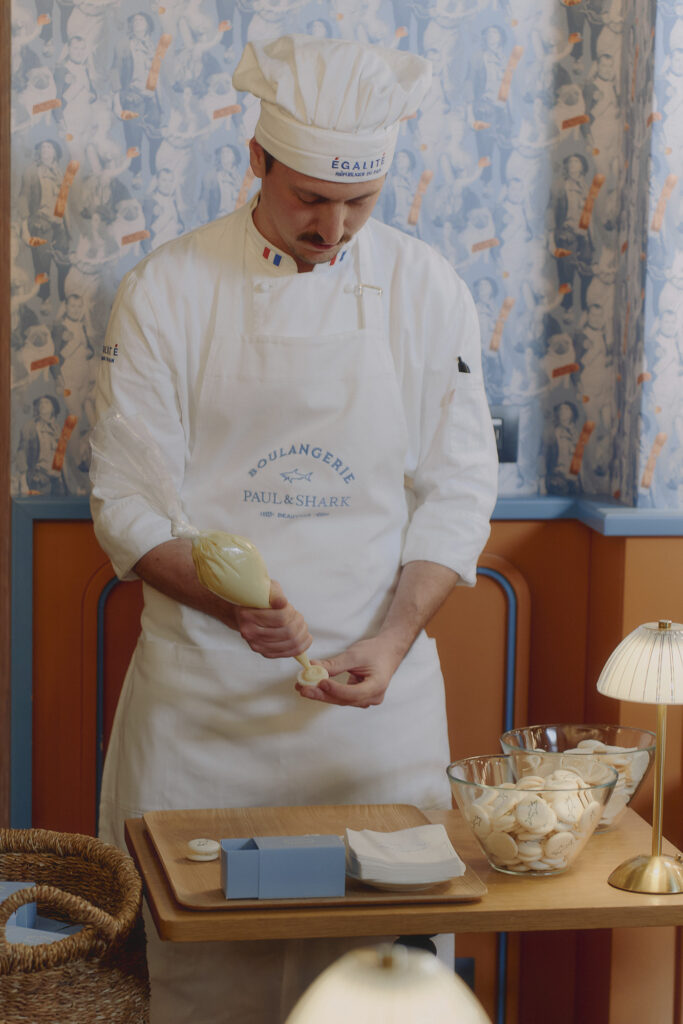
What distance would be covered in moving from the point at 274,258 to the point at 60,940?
3.54 feet

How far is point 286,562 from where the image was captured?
76.0 inches

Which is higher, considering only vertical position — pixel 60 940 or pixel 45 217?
pixel 45 217

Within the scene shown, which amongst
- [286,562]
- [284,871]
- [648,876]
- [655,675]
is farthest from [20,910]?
[655,675]

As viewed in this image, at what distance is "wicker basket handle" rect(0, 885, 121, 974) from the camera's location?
1.33 m

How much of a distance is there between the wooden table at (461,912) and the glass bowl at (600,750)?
125mm

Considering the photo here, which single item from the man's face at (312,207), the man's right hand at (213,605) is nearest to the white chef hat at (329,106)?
the man's face at (312,207)

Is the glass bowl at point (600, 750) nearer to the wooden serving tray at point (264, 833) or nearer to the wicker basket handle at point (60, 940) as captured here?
the wooden serving tray at point (264, 833)

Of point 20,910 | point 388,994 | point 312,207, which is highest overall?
point 312,207

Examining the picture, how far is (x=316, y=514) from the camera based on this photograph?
6.40ft

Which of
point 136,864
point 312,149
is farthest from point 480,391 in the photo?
point 136,864

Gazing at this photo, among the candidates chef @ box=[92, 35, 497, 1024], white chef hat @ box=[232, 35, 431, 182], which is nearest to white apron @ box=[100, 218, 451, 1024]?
chef @ box=[92, 35, 497, 1024]

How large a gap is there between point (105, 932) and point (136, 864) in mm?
327

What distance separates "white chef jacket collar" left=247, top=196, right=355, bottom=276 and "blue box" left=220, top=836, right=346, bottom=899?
3.07 feet

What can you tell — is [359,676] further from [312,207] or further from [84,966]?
[312,207]
